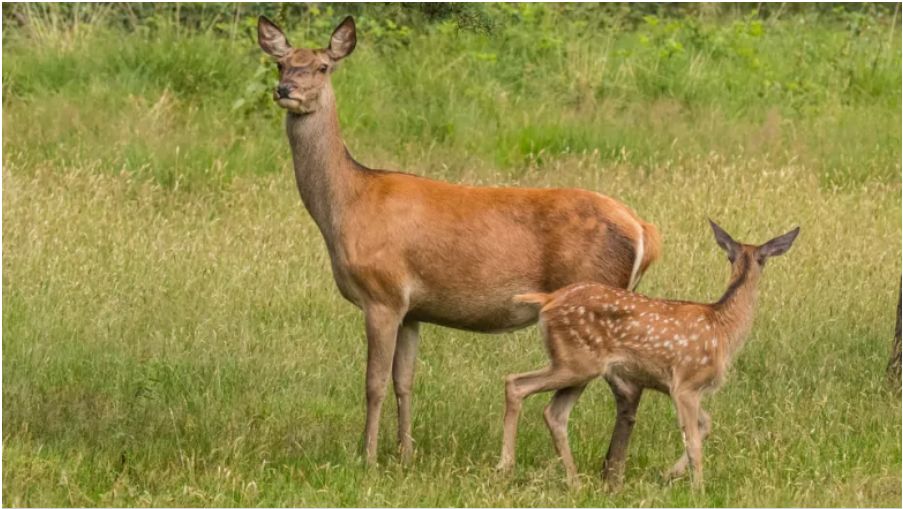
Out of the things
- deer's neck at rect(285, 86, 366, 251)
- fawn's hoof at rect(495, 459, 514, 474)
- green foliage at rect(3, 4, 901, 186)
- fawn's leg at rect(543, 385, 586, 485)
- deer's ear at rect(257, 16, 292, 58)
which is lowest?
green foliage at rect(3, 4, 901, 186)

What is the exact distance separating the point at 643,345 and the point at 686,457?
20.9 inches

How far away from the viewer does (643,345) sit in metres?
7.29

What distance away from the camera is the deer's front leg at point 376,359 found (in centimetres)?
778

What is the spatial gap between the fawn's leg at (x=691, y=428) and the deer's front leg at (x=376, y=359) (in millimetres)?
1257

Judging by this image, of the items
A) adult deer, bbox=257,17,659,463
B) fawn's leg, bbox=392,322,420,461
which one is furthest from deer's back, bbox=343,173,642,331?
fawn's leg, bbox=392,322,420,461

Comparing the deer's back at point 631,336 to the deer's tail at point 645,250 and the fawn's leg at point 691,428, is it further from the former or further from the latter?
the deer's tail at point 645,250

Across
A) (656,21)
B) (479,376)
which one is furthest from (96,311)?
(656,21)

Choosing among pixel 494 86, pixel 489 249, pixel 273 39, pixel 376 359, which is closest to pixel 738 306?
pixel 489 249

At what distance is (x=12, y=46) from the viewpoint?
1536 cm

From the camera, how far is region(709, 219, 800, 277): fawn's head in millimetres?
7406

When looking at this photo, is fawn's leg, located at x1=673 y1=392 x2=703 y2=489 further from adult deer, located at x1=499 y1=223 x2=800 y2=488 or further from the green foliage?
the green foliage

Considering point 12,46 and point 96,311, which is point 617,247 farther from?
point 12,46

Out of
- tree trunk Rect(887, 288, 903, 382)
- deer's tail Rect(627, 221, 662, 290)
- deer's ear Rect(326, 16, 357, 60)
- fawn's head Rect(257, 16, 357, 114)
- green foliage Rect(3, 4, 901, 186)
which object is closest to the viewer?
deer's tail Rect(627, 221, 662, 290)

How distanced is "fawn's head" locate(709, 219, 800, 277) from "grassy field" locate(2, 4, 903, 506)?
2.65 feet
